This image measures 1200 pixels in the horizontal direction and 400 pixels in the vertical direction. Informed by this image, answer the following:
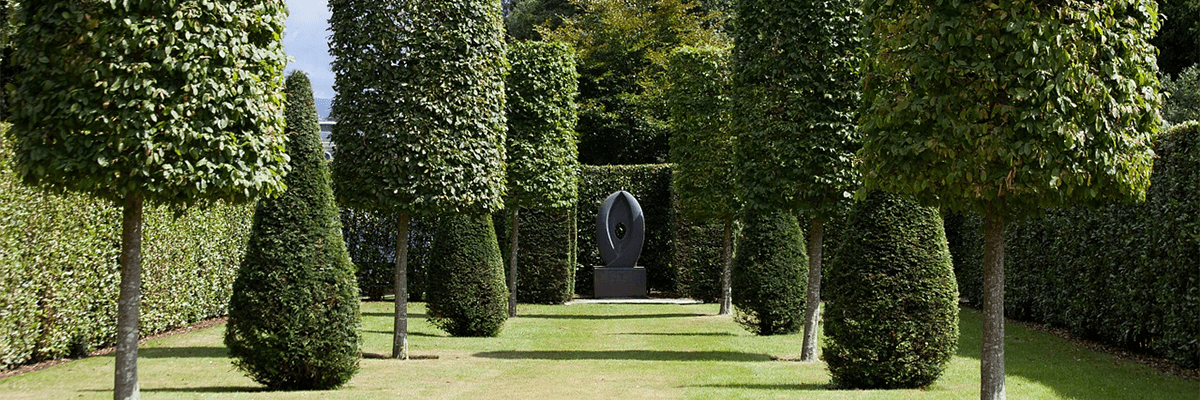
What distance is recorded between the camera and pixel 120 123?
6.89 metres

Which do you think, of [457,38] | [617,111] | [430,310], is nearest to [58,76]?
[457,38]

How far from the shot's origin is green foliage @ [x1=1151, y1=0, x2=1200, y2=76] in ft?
82.4

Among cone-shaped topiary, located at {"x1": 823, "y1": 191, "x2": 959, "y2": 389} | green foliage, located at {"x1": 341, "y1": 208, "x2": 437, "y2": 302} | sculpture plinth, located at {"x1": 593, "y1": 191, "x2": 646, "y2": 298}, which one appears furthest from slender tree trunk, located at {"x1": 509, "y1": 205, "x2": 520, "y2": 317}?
cone-shaped topiary, located at {"x1": 823, "y1": 191, "x2": 959, "y2": 389}

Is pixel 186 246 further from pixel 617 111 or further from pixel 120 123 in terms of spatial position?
pixel 617 111

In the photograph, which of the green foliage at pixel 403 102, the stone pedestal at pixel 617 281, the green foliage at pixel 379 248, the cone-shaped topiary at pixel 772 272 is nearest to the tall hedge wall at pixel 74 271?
the green foliage at pixel 403 102

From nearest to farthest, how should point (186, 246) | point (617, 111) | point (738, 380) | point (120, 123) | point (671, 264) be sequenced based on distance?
point (120, 123)
point (738, 380)
point (186, 246)
point (671, 264)
point (617, 111)

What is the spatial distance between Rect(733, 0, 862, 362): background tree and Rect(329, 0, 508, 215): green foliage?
395cm

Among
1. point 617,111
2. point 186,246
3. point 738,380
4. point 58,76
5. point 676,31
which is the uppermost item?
point 676,31

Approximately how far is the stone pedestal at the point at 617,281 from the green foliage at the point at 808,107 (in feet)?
43.7

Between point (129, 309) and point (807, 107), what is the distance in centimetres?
809

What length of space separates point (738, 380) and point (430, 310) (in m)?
6.96

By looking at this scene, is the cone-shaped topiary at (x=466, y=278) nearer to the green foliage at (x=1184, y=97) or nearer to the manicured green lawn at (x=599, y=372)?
the manicured green lawn at (x=599, y=372)

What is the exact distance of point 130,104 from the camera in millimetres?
6871

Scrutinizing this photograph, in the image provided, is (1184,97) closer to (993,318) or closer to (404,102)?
(993,318)
